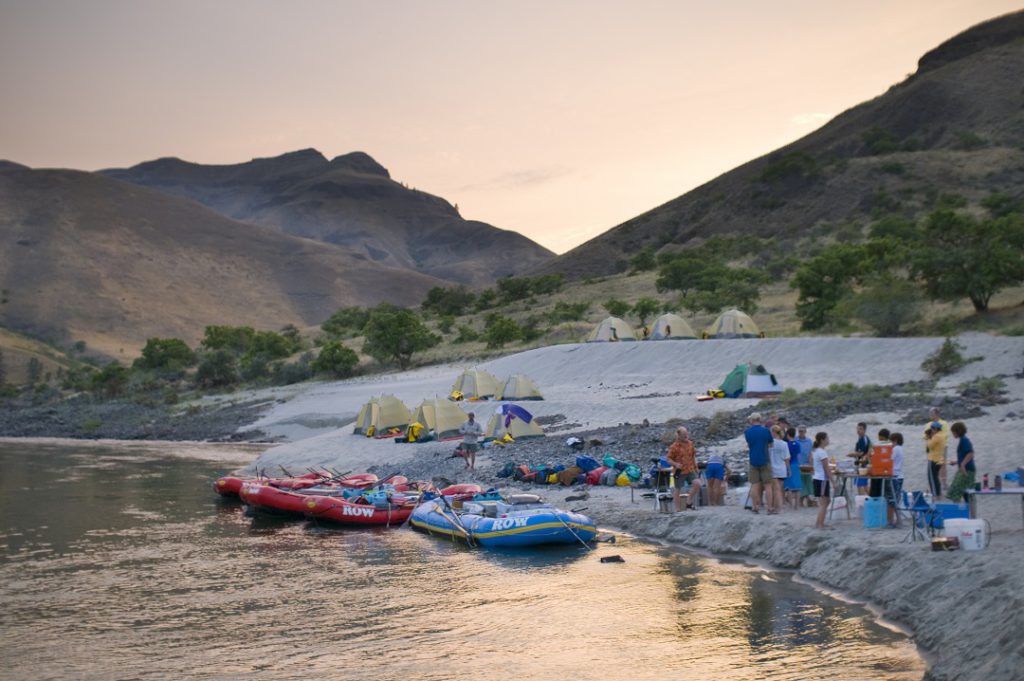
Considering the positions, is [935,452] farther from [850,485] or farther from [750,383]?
[750,383]

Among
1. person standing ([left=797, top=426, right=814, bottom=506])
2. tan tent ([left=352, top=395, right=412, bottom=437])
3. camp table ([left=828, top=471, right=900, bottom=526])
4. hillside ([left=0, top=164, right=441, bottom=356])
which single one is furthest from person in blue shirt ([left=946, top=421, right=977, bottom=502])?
hillside ([left=0, top=164, right=441, bottom=356])

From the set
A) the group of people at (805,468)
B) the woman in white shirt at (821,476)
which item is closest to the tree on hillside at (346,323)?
the group of people at (805,468)

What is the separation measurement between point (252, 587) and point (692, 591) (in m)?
7.30

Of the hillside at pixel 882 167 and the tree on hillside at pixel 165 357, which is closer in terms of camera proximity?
the tree on hillside at pixel 165 357

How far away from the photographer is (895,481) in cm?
1602

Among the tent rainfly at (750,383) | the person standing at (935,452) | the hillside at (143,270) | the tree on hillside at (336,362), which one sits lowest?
the person standing at (935,452)

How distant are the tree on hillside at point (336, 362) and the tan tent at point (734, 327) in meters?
25.5

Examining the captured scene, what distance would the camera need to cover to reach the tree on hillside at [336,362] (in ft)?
204

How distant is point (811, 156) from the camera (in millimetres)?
113000

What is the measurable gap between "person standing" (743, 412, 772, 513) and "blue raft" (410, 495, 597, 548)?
3.08 meters

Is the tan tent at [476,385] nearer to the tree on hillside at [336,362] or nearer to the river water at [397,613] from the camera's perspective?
the river water at [397,613]

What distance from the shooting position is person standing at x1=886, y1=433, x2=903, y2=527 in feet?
51.2

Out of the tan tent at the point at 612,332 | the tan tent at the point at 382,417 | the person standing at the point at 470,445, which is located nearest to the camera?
the person standing at the point at 470,445

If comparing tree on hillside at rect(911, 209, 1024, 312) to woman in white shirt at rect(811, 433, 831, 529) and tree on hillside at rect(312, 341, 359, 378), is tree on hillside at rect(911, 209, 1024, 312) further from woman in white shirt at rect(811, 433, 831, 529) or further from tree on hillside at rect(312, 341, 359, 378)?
tree on hillside at rect(312, 341, 359, 378)
